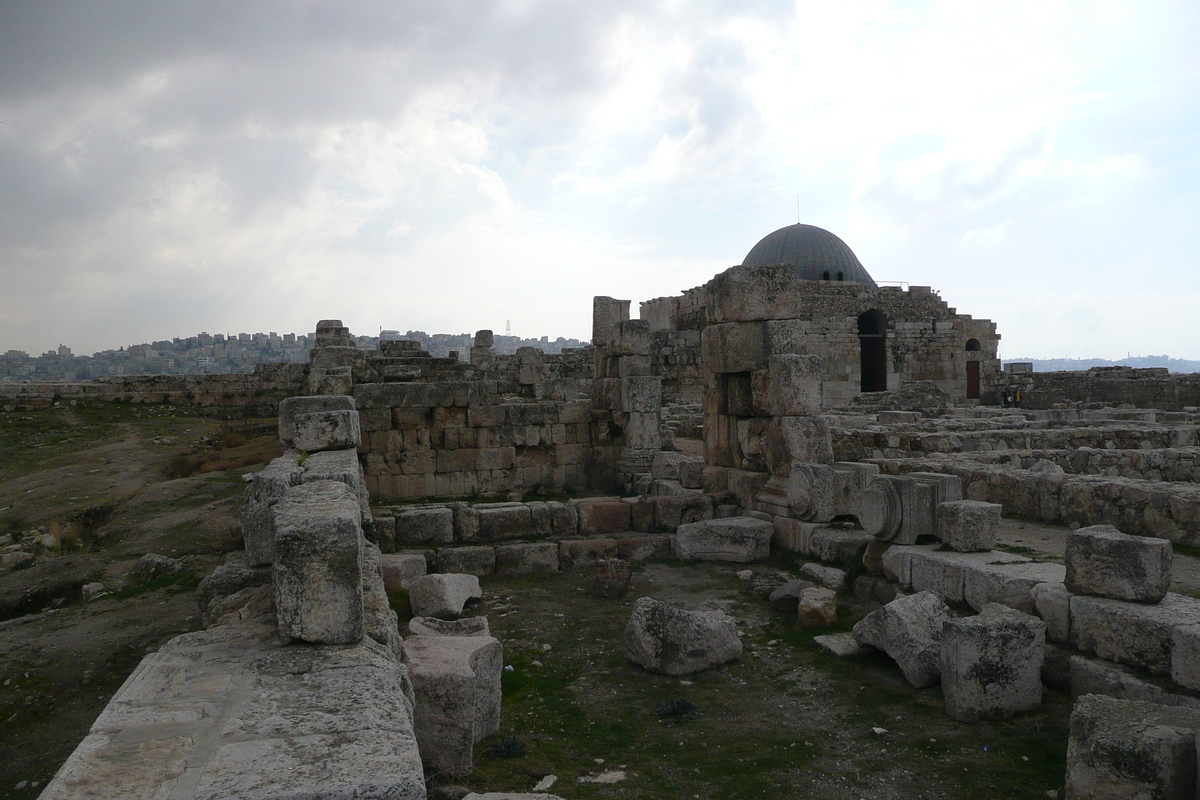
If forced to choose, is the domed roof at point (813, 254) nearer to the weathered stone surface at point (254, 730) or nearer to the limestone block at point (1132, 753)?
the limestone block at point (1132, 753)

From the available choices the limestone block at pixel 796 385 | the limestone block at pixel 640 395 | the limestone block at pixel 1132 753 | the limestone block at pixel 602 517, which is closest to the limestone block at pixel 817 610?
the limestone block at pixel 1132 753

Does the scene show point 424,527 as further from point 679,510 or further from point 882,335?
point 882,335

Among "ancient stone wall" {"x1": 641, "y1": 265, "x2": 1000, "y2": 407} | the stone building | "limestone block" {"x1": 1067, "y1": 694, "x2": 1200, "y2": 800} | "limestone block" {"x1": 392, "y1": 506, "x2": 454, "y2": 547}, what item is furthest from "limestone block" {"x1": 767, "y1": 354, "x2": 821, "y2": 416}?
"ancient stone wall" {"x1": 641, "y1": 265, "x2": 1000, "y2": 407}

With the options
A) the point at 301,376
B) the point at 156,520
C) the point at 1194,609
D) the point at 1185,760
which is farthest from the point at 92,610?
the point at 301,376

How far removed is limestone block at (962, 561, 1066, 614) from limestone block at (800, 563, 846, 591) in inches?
55.4

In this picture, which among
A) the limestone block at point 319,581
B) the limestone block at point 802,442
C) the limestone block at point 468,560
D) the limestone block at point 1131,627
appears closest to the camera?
the limestone block at point 319,581

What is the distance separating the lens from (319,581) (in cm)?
327

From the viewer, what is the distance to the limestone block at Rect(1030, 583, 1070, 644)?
5.15 metres

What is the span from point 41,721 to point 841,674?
5262 mm

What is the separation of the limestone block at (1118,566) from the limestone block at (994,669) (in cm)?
51

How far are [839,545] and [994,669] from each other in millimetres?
2964

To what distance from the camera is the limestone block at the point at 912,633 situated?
204 inches

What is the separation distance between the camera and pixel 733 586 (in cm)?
778

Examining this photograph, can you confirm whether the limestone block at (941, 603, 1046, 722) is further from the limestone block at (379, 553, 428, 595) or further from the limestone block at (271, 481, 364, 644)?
the limestone block at (379, 553, 428, 595)
